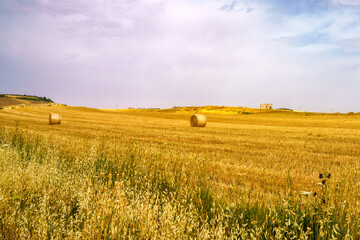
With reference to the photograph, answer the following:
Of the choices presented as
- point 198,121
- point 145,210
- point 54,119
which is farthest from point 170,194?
point 54,119

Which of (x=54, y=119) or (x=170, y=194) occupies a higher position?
(x=54, y=119)

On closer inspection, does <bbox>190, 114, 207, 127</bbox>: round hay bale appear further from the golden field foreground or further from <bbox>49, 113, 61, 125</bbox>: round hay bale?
the golden field foreground

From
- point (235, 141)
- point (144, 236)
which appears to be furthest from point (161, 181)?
point (235, 141)

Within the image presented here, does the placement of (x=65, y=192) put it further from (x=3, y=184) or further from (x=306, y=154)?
(x=306, y=154)

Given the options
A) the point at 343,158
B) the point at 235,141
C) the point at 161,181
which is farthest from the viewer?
the point at 235,141

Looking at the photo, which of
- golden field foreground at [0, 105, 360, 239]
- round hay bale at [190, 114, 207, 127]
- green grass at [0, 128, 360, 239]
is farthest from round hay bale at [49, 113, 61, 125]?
green grass at [0, 128, 360, 239]

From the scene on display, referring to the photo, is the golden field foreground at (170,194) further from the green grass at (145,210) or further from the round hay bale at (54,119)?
the round hay bale at (54,119)

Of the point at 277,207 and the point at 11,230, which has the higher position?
the point at 277,207

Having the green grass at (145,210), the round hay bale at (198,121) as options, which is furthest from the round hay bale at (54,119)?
the green grass at (145,210)

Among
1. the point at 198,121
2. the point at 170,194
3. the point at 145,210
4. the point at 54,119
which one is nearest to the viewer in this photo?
the point at 145,210

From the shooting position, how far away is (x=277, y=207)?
4.44 metres

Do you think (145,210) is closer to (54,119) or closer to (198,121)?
(198,121)

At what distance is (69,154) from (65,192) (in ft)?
10.3

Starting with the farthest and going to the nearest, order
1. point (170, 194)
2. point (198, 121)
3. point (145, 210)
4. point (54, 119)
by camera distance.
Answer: point (54, 119)
point (198, 121)
point (170, 194)
point (145, 210)
